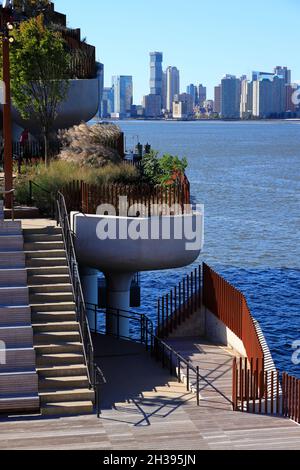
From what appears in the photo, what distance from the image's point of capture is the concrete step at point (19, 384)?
59.8 ft

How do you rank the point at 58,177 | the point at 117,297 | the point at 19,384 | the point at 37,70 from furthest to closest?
the point at 37,70 → the point at 117,297 → the point at 58,177 → the point at 19,384

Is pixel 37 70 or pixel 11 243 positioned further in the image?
pixel 37 70

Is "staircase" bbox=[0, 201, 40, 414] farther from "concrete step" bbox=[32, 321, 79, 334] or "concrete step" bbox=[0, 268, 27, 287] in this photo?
"concrete step" bbox=[32, 321, 79, 334]

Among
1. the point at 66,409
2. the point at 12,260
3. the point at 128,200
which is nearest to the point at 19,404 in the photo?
the point at 66,409

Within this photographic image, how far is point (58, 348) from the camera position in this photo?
19.8 meters

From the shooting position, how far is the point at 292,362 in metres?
35.0

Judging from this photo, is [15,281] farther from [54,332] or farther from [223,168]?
[223,168]

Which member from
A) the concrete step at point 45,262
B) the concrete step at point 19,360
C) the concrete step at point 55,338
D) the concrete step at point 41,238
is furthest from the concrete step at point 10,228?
the concrete step at point 19,360

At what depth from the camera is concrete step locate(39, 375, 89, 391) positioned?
61.3ft

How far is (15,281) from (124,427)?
5.78 m

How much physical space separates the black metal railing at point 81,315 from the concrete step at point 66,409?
0.72 ft

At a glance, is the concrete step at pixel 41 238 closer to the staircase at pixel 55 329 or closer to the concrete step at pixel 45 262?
the staircase at pixel 55 329

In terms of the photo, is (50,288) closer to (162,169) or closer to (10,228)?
(10,228)

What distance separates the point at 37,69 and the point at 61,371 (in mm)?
16898
